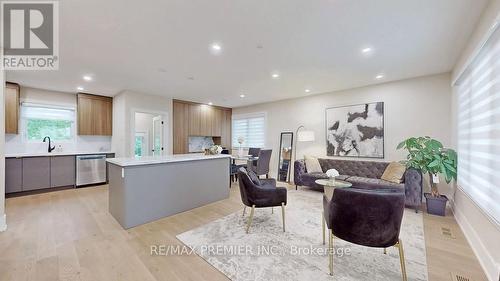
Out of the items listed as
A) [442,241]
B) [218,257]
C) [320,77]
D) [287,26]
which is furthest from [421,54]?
[218,257]

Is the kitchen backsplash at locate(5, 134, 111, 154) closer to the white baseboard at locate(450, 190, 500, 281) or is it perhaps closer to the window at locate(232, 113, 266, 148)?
the window at locate(232, 113, 266, 148)

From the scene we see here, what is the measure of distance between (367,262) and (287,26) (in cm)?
269

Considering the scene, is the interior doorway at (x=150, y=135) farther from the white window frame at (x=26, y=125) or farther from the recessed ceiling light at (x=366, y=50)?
the recessed ceiling light at (x=366, y=50)

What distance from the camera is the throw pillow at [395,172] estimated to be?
12.6 ft

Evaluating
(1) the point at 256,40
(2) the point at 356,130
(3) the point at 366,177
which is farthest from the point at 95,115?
(3) the point at 366,177

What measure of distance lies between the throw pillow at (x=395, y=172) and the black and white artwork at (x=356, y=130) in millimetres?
487

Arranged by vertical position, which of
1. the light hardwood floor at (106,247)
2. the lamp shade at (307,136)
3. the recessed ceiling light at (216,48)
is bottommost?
the light hardwood floor at (106,247)

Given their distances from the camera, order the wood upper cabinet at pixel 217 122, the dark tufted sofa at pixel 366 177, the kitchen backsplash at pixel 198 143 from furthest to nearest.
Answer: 1. the wood upper cabinet at pixel 217 122
2. the kitchen backsplash at pixel 198 143
3. the dark tufted sofa at pixel 366 177

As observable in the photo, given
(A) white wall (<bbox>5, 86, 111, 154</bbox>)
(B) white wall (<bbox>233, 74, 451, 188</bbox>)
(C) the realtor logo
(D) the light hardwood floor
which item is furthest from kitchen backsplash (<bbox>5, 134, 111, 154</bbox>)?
(B) white wall (<bbox>233, 74, 451, 188</bbox>)

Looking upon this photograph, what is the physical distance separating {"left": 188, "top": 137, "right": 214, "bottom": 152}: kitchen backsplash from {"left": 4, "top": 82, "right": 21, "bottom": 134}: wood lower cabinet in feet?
13.5

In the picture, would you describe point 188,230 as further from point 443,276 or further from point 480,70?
point 480,70

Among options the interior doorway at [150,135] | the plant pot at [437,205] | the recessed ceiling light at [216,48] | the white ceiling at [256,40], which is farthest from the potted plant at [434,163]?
the interior doorway at [150,135]

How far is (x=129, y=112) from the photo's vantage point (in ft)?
17.0

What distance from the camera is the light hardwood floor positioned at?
1.88m
